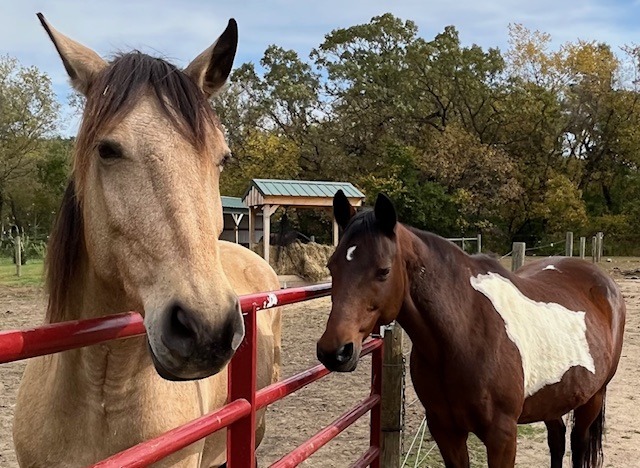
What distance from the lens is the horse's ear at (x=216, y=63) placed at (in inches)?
67.0

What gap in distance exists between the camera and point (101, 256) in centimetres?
149

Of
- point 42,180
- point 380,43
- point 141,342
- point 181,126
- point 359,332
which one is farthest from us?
point 380,43

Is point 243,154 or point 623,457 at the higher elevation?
point 243,154

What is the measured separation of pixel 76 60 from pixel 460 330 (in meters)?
2.10

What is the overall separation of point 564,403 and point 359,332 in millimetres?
1513

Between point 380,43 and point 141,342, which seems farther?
point 380,43

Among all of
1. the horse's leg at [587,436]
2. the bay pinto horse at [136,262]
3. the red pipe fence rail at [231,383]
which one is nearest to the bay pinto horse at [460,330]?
the red pipe fence rail at [231,383]

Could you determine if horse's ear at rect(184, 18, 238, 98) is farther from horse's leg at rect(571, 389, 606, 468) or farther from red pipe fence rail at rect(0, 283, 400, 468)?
horse's leg at rect(571, 389, 606, 468)

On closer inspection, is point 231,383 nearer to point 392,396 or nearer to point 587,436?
point 392,396

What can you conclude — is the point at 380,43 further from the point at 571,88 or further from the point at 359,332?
the point at 359,332

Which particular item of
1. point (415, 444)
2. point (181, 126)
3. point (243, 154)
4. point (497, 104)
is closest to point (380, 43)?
point (497, 104)

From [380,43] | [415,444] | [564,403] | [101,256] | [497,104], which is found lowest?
[415,444]

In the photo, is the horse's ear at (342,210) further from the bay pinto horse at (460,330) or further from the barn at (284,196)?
the barn at (284,196)

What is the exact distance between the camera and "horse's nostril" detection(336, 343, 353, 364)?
236cm
